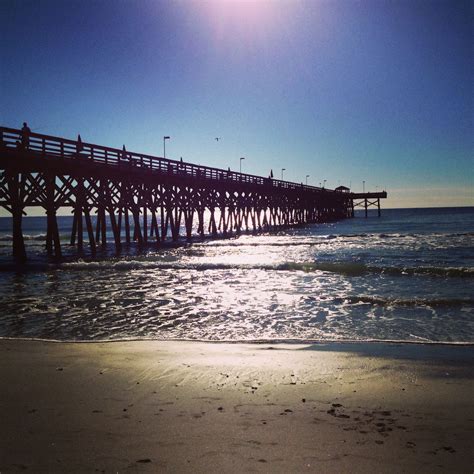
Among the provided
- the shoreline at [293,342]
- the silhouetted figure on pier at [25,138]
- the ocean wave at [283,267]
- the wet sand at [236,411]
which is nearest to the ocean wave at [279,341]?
the shoreline at [293,342]

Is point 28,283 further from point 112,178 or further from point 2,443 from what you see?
point 112,178

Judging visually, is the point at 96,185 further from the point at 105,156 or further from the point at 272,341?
the point at 272,341

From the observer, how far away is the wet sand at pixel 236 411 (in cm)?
253

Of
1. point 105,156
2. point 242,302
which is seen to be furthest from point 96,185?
point 242,302

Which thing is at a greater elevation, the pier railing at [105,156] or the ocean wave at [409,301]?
the pier railing at [105,156]

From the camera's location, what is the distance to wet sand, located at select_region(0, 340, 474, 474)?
2.53 metres

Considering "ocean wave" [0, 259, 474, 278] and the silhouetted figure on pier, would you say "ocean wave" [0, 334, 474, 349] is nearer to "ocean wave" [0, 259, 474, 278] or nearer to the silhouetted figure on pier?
"ocean wave" [0, 259, 474, 278]

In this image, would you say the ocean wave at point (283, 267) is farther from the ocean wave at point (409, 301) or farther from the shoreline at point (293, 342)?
the shoreline at point (293, 342)

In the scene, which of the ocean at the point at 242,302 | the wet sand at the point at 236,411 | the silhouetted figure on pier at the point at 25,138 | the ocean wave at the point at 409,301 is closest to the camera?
the wet sand at the point at 236,411

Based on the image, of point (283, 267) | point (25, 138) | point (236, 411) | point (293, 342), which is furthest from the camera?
point (25, 138)

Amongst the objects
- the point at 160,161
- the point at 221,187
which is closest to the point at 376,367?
the point at 160,161

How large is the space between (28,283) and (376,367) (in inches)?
397

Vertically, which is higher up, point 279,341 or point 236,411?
point 236,411

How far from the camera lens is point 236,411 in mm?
3250
